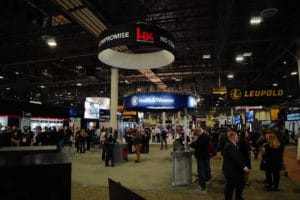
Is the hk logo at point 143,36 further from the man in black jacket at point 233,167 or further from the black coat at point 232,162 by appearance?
the black coat at point 232,162

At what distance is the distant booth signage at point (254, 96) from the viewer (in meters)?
8.90

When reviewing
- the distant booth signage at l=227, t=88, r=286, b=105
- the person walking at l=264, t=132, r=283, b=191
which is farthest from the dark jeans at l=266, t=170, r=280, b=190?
the distant booth signage at l=227, t=88, r=286, b=105

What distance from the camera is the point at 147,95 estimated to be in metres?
11.7

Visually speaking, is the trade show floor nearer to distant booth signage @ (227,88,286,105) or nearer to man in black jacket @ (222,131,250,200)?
man in black jacket @ (222,131,250,200)

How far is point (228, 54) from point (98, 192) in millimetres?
11386

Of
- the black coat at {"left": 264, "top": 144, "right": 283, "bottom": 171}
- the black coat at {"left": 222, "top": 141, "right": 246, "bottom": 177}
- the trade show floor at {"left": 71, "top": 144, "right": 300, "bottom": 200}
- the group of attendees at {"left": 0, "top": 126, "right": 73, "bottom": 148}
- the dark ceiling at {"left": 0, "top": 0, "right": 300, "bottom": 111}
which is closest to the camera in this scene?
the black coat at {"left": 222, "top": 141, "right": 246, "bottom": 177}

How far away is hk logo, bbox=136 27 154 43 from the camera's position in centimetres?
496

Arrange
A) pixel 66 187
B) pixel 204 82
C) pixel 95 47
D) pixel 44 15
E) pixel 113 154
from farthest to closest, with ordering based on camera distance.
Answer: pixel 204 82
pixel 95 47
pixel 113 154
pixel 44 15
pixel 66 187

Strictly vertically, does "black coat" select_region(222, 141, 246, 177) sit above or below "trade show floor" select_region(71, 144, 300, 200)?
above

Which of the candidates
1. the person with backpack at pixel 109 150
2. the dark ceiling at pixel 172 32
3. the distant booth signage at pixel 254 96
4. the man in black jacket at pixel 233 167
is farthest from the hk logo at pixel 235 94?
the man in black jacket at pixel 233 167

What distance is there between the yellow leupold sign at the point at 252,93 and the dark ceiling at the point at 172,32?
0.38 m

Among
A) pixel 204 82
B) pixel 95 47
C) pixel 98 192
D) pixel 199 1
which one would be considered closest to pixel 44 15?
pixel 95 47

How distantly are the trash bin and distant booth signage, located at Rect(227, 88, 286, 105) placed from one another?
398 cm

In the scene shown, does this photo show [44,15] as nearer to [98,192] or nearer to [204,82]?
[98,192]
